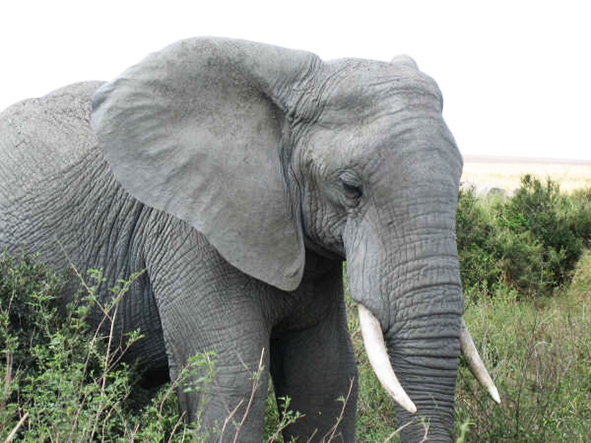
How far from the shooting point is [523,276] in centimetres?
991

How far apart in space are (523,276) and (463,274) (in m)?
0.81

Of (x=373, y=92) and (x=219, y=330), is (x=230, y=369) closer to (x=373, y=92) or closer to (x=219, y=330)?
(x=219, y=330)

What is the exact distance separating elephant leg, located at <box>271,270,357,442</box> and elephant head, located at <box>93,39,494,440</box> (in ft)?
2.23

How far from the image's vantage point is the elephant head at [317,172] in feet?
10.1

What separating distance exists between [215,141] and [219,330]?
32.8 inches

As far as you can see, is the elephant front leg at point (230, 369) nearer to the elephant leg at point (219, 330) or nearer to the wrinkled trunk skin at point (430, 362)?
the elephant leg at point (219, 330)

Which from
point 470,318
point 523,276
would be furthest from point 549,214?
point 470,318

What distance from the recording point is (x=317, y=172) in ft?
10.8

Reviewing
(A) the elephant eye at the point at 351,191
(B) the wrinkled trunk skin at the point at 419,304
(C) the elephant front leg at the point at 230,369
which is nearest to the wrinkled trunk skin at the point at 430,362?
(B) the wrinkled trunk skin at the point at 419,304

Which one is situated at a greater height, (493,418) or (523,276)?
→ (493,418)

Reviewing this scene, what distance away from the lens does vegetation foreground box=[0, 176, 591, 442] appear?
10.2 ft

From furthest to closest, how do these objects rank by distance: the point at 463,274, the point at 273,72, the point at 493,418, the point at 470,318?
1. the point at 463,274
2. the point at 470,318
3. the point at 493,418
4. the point at 273,72

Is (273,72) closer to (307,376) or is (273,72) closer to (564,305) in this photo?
(307,376)

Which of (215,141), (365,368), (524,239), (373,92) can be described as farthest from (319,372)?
(524,239)
